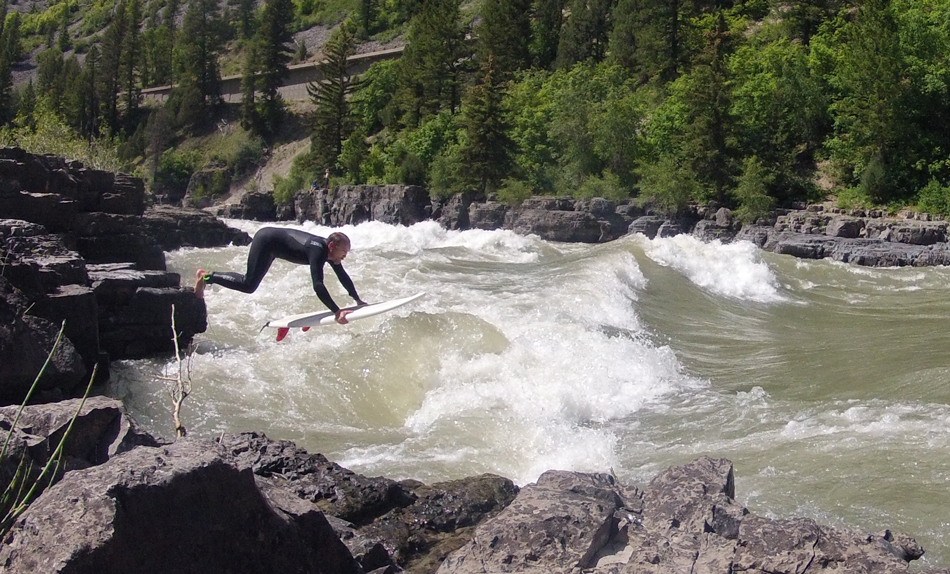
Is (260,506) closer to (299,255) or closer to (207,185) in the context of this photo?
(299,255)

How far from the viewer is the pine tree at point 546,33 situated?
5397cm

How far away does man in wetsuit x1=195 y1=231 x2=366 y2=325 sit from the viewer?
220 inches

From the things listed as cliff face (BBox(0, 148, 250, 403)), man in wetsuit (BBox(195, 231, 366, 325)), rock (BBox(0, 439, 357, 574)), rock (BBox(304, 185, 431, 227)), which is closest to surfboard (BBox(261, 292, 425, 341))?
man in wetsuit (BBox(195, 231, 366, 325))

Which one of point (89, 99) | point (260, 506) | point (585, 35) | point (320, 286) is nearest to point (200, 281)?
point (320, 286)

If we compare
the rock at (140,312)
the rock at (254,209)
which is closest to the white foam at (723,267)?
the rock at (140,312)

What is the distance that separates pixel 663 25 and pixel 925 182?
19.4 m

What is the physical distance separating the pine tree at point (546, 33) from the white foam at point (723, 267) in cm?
3263

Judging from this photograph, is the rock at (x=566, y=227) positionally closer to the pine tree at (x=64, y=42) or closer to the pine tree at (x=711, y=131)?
the pine tree at (x=711, y=131)

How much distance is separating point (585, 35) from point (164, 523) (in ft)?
169

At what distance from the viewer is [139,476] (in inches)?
116

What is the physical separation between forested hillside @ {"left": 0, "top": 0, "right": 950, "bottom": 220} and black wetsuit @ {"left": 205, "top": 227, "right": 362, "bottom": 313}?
24.6 metres

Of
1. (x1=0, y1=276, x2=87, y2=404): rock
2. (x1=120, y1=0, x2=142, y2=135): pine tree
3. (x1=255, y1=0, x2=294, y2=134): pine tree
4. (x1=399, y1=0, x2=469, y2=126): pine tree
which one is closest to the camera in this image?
(x1=0, y1=276, x2=87, y2=404): rock

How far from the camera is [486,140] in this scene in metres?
37.0

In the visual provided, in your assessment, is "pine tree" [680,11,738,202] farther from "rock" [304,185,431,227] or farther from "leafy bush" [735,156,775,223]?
"rock" [304,185,431,227]
